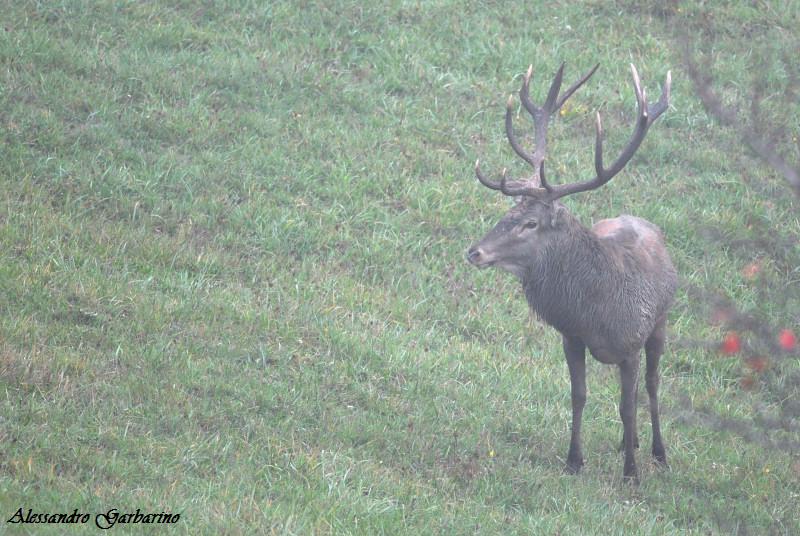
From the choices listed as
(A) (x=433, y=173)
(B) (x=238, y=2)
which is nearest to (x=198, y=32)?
(B) (x=238, y=2)

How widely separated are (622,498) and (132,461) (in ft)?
10.2

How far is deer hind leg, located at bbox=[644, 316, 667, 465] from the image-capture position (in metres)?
7.87

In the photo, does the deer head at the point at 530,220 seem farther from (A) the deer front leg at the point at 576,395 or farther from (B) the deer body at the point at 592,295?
(A) the deer front leg at the point at 576,395

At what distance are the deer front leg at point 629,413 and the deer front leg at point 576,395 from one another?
0.27m

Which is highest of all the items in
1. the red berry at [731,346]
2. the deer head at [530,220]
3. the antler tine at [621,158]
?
the red berry at [731,346]

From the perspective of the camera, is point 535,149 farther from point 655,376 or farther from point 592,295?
point 655,376

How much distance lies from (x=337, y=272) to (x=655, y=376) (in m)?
2.78

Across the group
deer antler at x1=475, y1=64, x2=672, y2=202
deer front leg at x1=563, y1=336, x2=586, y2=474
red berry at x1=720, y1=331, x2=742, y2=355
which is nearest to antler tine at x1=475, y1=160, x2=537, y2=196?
deer antler at x1=475, y1=64, x2=672, y2=202

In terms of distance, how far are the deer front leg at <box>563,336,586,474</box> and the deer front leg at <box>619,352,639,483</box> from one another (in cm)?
27

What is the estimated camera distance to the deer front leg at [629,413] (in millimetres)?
7422

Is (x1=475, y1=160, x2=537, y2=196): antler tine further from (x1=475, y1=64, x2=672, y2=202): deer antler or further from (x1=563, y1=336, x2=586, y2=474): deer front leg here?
(x1=563, y1=336, x2=586, y2=474): deer front leg

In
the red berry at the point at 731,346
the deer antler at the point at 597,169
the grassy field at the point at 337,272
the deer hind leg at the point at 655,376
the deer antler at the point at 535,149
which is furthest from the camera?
the deer hind leg at the point at 655,376

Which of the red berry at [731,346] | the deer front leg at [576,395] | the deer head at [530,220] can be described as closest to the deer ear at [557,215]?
the deer head at [530,220]

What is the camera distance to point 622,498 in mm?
7188
